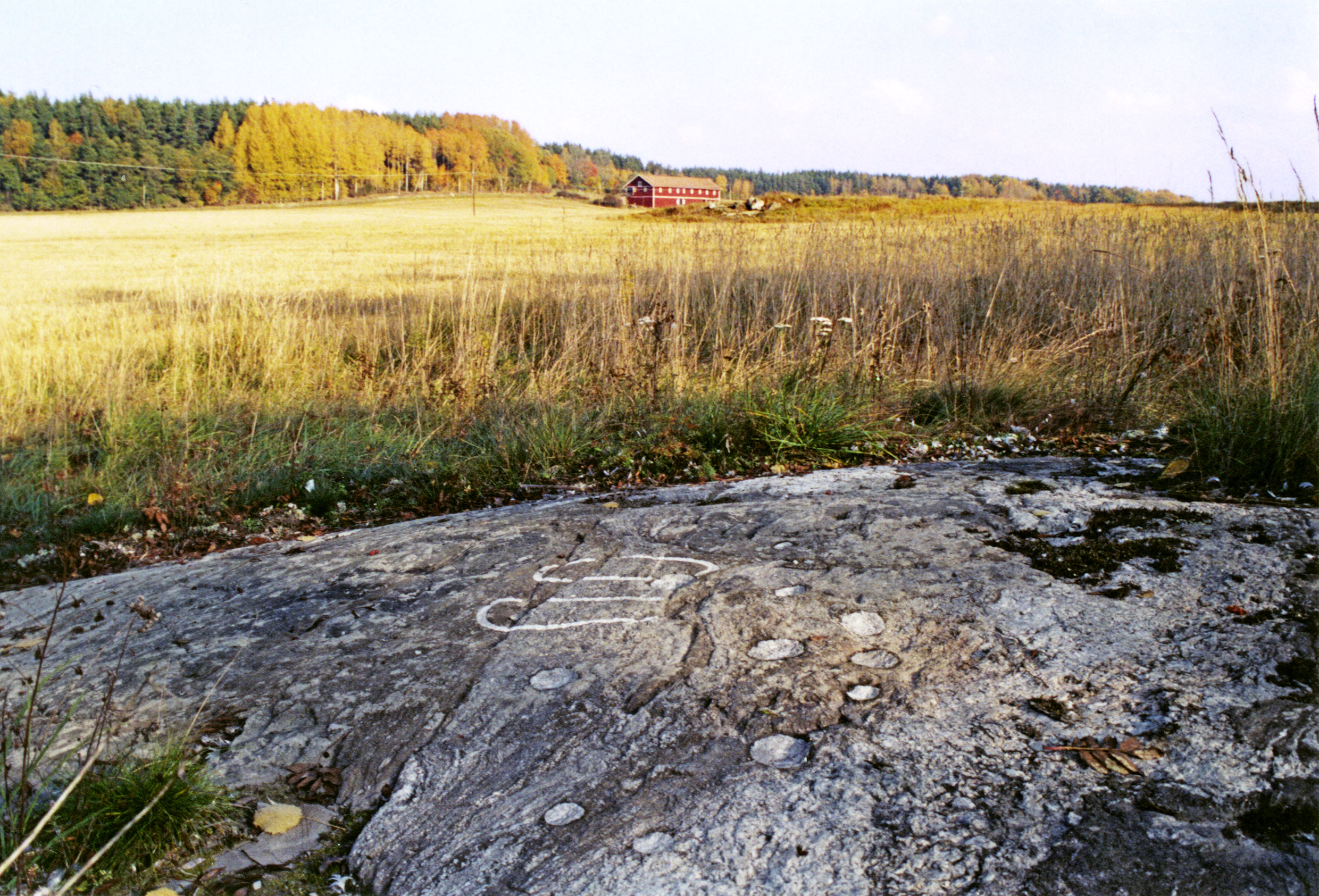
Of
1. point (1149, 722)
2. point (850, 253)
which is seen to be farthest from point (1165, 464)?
point (850, 253)

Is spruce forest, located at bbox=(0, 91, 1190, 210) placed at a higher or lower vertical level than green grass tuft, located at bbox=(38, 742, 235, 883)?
higher

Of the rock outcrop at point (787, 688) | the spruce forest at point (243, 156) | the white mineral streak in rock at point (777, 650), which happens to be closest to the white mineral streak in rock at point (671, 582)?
the rock outcrop at point (787, 688)

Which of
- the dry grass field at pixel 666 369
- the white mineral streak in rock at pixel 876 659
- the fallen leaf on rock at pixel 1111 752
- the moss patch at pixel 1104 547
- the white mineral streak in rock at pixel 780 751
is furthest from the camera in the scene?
the dry grass field at pixel 666 369

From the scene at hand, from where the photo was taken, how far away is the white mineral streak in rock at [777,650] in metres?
2.01

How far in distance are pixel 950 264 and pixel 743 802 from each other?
281 inches

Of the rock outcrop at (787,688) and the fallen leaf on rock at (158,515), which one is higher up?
the rock outcrop at (787,688)

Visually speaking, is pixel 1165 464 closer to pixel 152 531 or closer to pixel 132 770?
pixel 132 770

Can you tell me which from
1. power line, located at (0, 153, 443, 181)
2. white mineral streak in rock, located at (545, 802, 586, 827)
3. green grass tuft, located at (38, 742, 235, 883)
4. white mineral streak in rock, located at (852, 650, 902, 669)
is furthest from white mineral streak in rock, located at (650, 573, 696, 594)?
power line, located at (0, 153, 443, 181)

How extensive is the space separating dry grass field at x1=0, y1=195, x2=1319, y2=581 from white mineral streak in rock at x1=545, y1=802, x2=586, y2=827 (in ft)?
9.02

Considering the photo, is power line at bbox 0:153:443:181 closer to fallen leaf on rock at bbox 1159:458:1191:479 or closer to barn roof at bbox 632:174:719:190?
barn roof at bbox 632:174:719:190

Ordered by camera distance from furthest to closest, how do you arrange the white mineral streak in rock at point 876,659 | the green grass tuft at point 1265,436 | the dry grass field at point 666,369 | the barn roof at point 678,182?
the barn roof at point 678,182 < the dry grass field at point 666,369 < the green grass tuft at point 1265,436 < the white mineral streak in rock at point 876,659

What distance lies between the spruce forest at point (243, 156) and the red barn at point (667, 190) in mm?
4452

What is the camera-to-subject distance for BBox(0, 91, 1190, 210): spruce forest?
199 feet

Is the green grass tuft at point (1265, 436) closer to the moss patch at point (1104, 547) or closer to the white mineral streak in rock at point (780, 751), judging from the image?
the moss patch at point (1104, 547)
